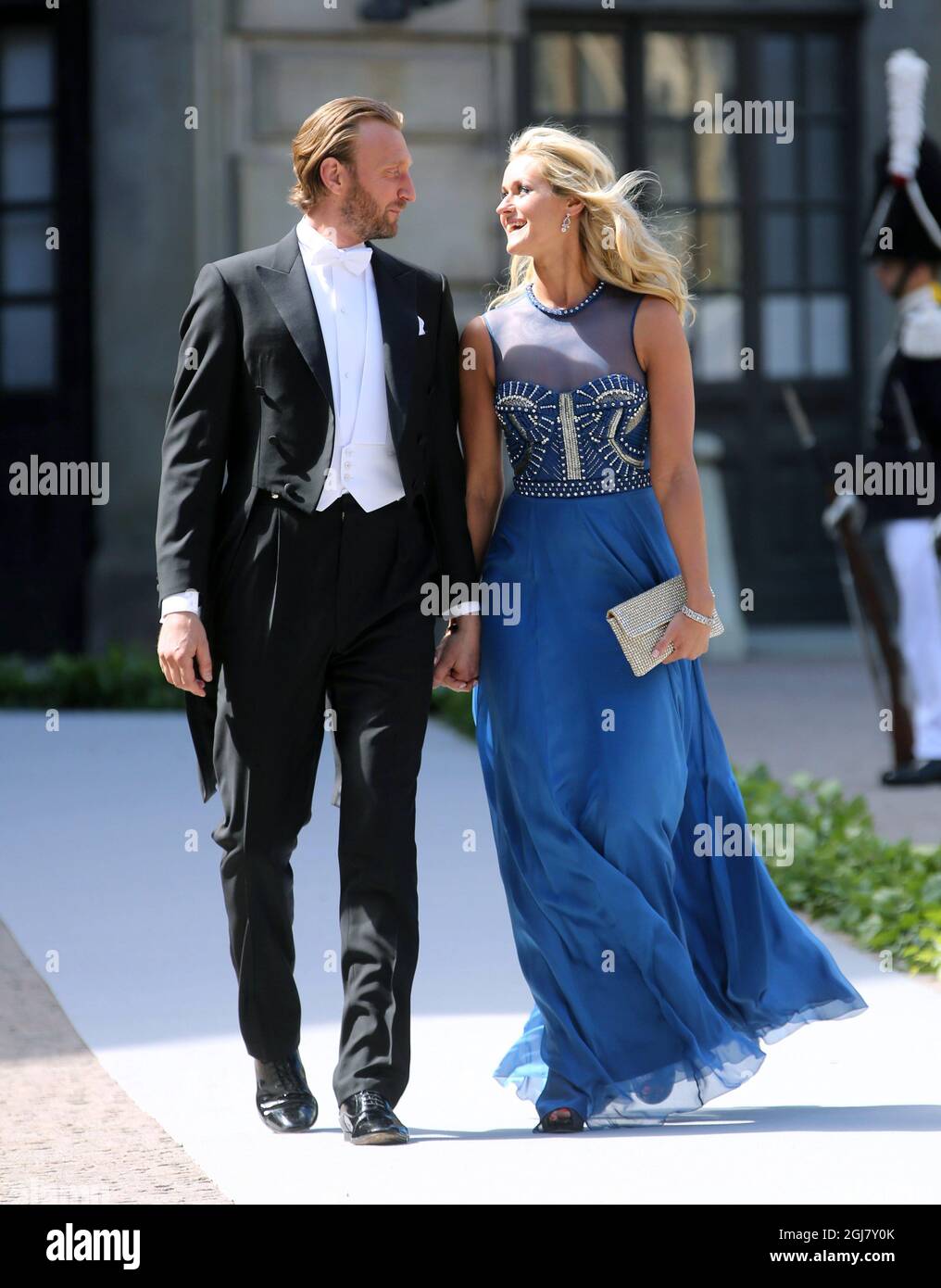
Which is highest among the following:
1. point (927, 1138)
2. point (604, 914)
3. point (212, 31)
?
point (212, 31)

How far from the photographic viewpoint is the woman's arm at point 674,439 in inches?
169

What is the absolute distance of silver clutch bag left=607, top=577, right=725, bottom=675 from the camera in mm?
4234

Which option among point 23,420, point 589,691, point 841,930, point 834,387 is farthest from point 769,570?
→ point 589,691

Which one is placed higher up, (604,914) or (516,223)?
(516,223)

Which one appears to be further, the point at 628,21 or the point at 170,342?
the point at 628,21

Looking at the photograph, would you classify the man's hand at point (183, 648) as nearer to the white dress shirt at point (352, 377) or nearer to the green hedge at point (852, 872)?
the white dress shirt at point (352, 377)

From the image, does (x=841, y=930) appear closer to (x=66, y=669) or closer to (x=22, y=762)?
(x=22, y=762)

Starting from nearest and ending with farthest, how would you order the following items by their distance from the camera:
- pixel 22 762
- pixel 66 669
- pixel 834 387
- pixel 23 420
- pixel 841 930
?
pixel 841 930 < pixel 22 762 < pixel 66 669 < pixel 23 420 < pixel 834 387

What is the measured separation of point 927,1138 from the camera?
4.05 m

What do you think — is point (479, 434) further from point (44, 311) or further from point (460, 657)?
point (44, 311)

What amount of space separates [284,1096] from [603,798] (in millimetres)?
833

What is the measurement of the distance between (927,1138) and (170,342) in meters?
8.77

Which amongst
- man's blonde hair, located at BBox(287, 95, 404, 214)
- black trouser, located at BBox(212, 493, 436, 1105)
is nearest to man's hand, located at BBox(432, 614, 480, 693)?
black trouser, located at BBox(212, 493, 436, 1105)

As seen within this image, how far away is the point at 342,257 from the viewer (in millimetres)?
4180
